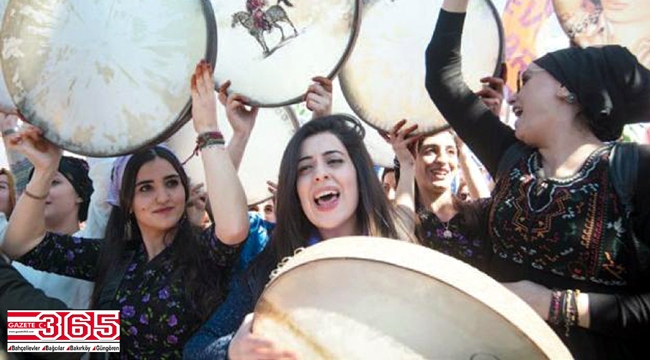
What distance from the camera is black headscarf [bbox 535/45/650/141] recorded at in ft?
5.38

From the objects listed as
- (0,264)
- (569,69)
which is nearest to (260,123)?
(0,264)

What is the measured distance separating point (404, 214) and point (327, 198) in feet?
1.18

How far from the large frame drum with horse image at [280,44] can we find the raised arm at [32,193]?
0.77m

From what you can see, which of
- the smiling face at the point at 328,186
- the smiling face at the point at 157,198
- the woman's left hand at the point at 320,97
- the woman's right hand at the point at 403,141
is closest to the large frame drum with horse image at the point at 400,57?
the woman's right hand at the point at 403,141

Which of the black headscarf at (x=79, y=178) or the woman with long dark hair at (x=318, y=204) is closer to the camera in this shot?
the woman with long dark hair at (x=318, y=204)

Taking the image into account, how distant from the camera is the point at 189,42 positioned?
6.84ft

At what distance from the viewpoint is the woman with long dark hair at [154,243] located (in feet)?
6.50

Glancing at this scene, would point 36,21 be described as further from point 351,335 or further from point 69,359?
point 351,335

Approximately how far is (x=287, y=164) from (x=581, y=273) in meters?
0.94

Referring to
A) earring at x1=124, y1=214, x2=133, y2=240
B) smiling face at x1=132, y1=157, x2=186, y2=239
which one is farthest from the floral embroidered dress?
earring at x1=124, y1=214, x2=133, y2=240

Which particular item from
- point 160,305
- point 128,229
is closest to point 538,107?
point 160,305

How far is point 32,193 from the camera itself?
94.2 inches

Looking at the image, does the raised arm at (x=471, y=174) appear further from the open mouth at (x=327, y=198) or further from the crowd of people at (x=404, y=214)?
the open mouth at (x=327, y=198)

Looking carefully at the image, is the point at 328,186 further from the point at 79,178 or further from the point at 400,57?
the point at 79,178
